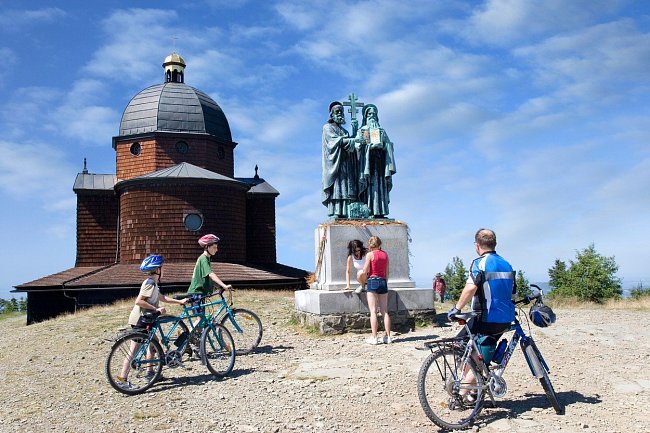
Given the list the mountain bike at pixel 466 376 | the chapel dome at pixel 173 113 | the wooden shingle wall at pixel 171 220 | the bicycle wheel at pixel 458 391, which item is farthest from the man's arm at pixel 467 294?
the chapel dome at pixel 173 113

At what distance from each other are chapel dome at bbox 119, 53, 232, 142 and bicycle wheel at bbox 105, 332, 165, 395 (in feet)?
83.9

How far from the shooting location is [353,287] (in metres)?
11.7

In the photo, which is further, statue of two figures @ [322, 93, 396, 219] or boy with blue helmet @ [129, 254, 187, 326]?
statue of two figures @ [322, 93, 396, 219]

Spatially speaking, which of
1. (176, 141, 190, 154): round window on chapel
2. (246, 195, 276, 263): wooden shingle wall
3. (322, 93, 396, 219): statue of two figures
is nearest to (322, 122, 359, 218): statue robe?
(322, 93, 396, 219): statue of two figures

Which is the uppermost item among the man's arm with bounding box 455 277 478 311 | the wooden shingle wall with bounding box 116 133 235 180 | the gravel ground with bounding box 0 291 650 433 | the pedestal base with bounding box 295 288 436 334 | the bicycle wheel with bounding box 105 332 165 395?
the wooden shingle wall with bounding box 116 133 235 180

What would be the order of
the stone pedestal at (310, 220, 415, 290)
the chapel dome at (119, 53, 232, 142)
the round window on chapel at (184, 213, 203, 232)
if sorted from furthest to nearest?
the chapel dome at (119, 53, 232, 142) < the round window on chapel at (184, 213, 203, 232) < the stone pedestal at (310, 220, 415, 290)

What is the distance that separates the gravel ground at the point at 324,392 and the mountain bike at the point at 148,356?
7.1 inches

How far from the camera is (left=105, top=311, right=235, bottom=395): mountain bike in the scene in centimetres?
767

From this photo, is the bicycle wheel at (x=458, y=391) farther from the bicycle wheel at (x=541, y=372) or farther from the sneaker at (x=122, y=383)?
the sneaker at (x=122, y=383)

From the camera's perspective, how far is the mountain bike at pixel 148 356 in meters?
7.67

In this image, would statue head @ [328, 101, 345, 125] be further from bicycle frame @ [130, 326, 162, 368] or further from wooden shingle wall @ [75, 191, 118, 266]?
wooden shingle wall @ [75, 191, 118, 266]

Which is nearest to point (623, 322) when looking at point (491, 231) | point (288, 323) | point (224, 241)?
point (288, 323)

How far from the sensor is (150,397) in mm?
7594

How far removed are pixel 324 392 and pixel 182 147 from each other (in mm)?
26367
